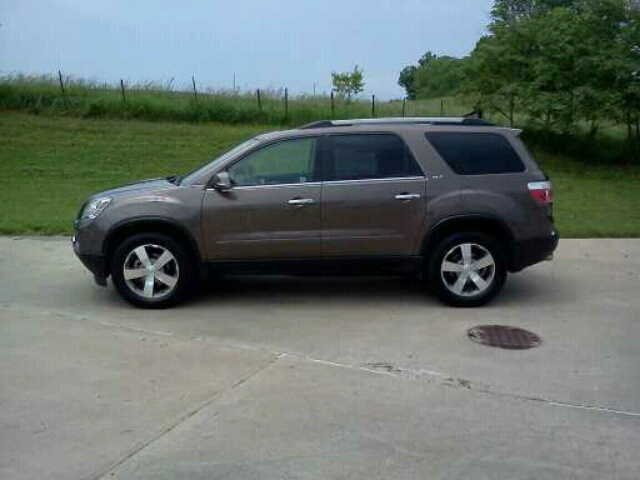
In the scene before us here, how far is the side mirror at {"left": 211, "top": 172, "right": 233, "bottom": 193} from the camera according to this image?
7.13 metres

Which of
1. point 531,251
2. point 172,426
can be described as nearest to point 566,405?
point 172,426

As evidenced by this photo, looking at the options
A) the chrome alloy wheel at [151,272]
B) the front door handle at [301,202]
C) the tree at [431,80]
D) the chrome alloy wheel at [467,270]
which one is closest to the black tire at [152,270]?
the chrome alloy wheel at [151,272]

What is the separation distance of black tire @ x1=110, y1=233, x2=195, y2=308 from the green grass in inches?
177

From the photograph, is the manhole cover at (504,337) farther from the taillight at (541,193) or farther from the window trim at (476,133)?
the window trim at (476,133)

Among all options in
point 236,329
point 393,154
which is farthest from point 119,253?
point 393,154

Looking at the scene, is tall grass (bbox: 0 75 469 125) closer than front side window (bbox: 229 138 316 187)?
No

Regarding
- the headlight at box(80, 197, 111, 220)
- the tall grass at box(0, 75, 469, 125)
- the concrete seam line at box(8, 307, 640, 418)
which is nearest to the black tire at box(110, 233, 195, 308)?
the headlight at box(80, 197, 111, 220)

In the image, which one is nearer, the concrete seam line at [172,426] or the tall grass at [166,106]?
the concrete seam line at [172,426]

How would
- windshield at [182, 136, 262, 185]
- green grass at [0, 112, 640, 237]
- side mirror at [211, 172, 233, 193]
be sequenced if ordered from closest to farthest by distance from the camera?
side mirror at [211, 172, 233, 193]
windshield at [182, 136, 262, 185]
green grass at [0, 112, 640, 237]

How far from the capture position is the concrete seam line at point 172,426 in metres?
3.99

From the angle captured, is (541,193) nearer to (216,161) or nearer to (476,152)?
(476,152)

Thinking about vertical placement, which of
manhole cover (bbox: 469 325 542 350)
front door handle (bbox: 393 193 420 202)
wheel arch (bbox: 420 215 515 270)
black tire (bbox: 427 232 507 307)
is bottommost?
manhole cover (bbox: 469 325 542 350)

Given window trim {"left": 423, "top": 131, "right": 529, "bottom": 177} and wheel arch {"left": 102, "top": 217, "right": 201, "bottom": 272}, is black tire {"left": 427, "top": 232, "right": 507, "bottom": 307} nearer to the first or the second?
window trim {"left": 423, "top": 131, "right": 529, "bottom": 177}

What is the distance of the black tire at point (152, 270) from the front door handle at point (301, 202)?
3.52 ft
